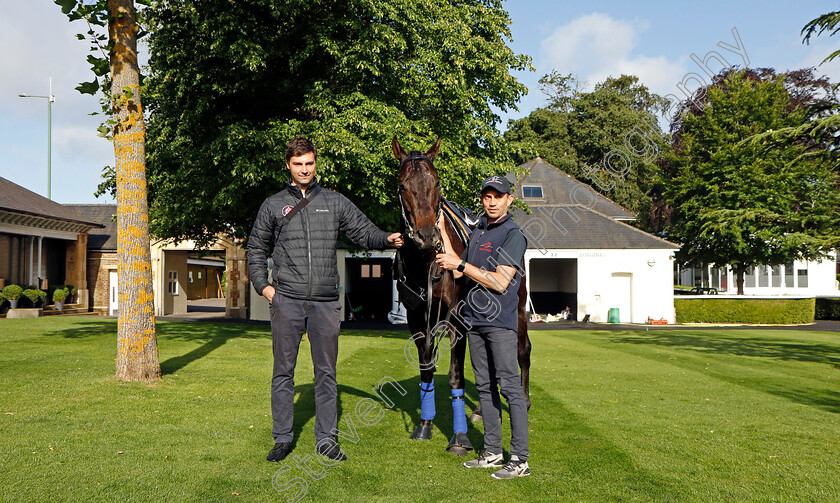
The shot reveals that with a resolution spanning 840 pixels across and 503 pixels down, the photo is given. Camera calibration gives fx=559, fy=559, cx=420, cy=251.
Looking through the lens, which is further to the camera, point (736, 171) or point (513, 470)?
point (736, 171)

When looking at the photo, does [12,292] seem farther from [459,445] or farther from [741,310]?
[741,310]

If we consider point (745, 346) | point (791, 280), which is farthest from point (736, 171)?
point (791, 280)

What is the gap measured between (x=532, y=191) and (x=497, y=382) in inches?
1090

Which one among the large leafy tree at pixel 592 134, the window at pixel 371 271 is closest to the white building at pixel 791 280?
the large leafy tree at pixel 592 134

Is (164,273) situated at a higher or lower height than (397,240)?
lower

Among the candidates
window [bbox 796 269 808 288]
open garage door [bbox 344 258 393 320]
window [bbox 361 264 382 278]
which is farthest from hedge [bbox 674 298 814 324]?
window [bbox 361 264 382 278]

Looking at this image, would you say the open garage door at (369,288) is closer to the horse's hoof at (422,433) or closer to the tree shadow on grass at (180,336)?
the tree shadow on grass at (180,336)

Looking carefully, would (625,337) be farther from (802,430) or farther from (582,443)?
(582,443)

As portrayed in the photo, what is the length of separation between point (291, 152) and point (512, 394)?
2583mm

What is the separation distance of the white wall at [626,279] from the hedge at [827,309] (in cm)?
1131

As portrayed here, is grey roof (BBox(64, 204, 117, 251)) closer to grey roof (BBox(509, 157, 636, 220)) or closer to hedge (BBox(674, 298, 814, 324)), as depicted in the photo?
grey roof (BBox(509, 157, 636, 220))

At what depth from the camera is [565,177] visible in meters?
31.9

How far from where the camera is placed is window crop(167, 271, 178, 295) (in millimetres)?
28328

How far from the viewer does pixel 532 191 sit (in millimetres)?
31156
